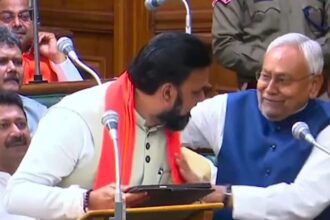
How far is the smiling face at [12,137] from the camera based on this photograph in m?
3.79

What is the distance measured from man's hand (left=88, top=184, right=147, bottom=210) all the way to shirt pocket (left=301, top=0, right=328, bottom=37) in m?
1.72

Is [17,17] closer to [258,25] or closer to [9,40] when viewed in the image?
[9,40]

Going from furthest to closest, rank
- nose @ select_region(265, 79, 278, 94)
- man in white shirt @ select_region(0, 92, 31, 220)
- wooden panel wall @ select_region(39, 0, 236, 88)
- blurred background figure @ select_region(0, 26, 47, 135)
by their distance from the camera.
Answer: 1. wooden panel wall @ select_region(39, 0, 236, 88)
2. blurred background figure @ select_region(0, 26, 47, 135)
3. man in white shirt @ select_region(0, 92, 31, 220)
4. nose @ select_region(265, 79, 278, 94)

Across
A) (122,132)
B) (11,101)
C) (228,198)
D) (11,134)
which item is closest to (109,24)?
(11,101)

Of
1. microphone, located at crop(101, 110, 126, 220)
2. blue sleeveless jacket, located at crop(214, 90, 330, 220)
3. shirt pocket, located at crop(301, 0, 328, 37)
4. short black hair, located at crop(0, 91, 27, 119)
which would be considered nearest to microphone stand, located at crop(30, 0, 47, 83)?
short black hair, located at crop(0, 91, 27, 119)

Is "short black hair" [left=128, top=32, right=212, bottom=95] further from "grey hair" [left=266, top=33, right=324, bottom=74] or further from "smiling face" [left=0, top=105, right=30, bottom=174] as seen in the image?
"smiling face" [left=0, top=105, right=30, bottom=174]

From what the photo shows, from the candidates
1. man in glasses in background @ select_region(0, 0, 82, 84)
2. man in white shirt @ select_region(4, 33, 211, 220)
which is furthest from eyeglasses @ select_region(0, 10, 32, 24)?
man in white shirt @ select_region(4, 33, 211, 220)

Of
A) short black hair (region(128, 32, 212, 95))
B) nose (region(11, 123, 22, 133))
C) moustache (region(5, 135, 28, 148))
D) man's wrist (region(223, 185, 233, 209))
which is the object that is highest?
short black hair (region(128, 32, 212, 95))

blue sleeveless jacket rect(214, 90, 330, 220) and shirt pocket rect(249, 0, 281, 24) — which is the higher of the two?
shirt pocket rect(249, 0, 281, 24)

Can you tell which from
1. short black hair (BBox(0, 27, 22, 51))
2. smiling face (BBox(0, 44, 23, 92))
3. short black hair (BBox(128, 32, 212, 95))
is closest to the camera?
short black hair (BBox(128, 32, 212, 95))

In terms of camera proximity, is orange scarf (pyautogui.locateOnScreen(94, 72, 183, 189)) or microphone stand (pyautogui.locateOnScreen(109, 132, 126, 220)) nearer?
microphone stand (pyautogui.locateOnScreen(109, 132, 126, 220))

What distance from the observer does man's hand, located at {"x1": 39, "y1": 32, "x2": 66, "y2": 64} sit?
4.91m

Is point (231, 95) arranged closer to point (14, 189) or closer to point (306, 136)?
point (306, 136)

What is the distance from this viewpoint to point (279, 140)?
3387 mm
